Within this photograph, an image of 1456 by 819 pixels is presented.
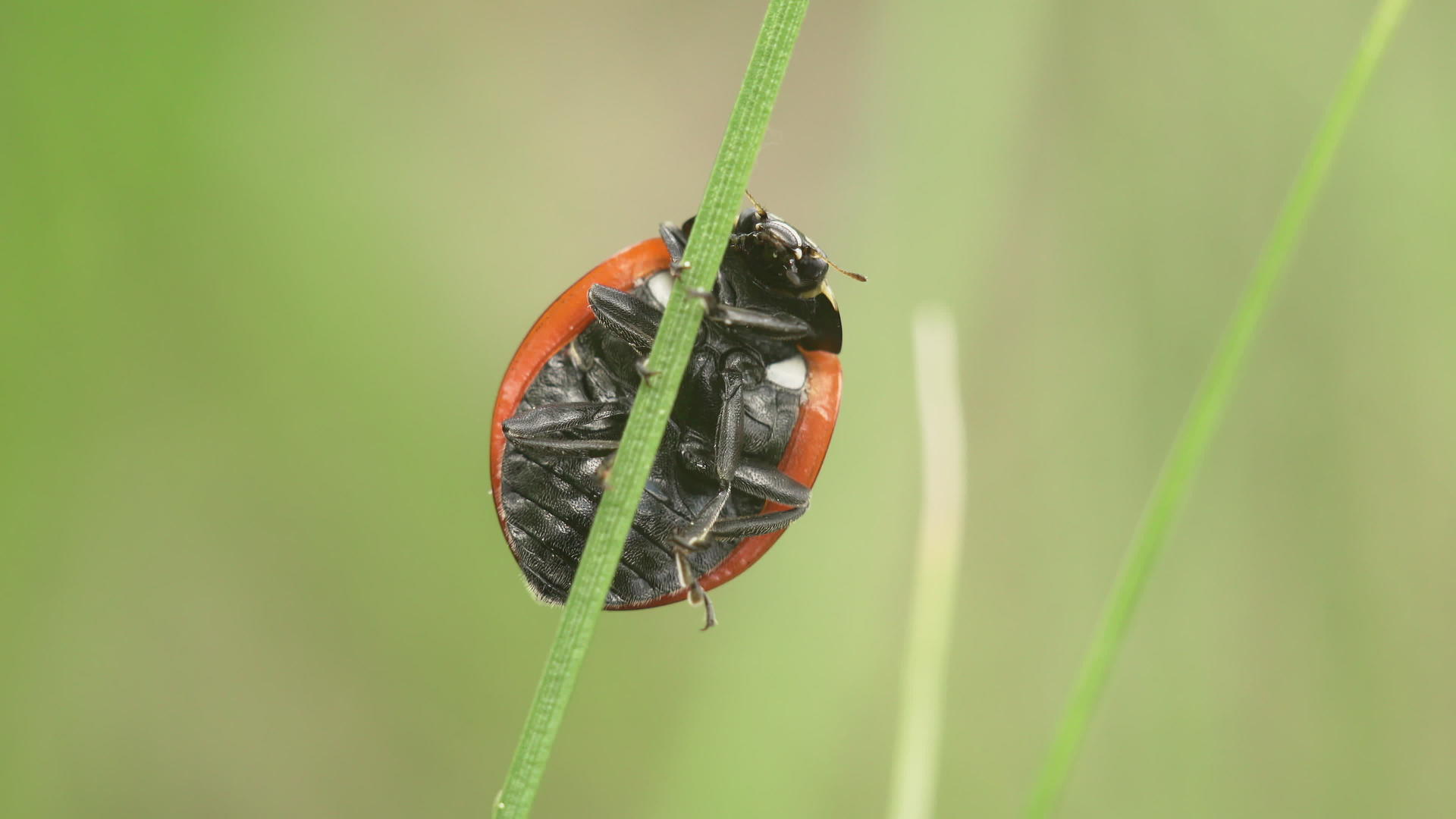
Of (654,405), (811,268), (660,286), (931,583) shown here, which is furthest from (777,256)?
(654,405)

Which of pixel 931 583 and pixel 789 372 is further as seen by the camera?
pixel 789 372

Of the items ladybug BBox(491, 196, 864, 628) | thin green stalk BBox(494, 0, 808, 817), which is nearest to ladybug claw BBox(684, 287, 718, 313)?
thin green stalk BBox(494, 0, 808, 817)

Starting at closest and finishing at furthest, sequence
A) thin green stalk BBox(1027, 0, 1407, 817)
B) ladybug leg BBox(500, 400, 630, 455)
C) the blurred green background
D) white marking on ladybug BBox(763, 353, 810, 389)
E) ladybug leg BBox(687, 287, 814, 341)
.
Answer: thin green stalk BBox(1027, 0, 1407, 817)
ladybug leg BBox(687, 287, 814, 341)
ladybug leg BBox(500, 400, 630, 455)
white marking on ladybug BBox(763, 353, 810, 389)
the blurred green background

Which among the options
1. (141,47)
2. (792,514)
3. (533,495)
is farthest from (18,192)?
(792,514)

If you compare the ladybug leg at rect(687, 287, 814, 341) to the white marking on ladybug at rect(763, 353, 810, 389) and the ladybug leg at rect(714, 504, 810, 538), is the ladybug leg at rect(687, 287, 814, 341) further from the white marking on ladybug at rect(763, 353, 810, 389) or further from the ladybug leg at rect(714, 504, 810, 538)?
the ladybug leg at rect(714, 504, 810, 538)

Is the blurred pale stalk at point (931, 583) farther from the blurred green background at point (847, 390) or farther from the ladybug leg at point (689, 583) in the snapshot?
the blurred green background at point (847, 390)

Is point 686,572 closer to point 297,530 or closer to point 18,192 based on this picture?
point 18,192

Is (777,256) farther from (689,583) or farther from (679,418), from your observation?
(689,583)
